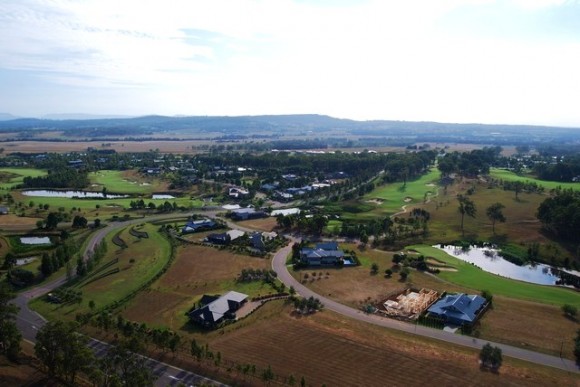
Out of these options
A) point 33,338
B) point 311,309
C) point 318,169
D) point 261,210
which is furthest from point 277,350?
point 318,169

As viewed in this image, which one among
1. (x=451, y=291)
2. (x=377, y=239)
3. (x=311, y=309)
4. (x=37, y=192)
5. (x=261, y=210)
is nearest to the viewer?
(x=311, y=309)

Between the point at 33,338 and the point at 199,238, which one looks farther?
the point at 199,238

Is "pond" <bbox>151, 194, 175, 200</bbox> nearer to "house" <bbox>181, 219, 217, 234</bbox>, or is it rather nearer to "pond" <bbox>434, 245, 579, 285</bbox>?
"house" <bbox>181, 219, 217, 234</bbox>

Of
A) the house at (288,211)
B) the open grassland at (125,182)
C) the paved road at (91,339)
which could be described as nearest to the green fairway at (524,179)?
the house at (288,211)

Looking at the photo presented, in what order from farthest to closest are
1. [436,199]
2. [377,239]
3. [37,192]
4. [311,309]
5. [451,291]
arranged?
[37,192] → [436,199] → [377,239] → [451,291] → [311,309]

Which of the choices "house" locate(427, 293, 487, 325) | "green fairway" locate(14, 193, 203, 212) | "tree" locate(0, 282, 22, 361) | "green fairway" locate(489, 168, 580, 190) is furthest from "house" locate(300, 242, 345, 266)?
"green fairway" locate(489, 168, 580, 190)

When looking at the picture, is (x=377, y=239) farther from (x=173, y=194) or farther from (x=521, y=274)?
(x=173, y=194)
